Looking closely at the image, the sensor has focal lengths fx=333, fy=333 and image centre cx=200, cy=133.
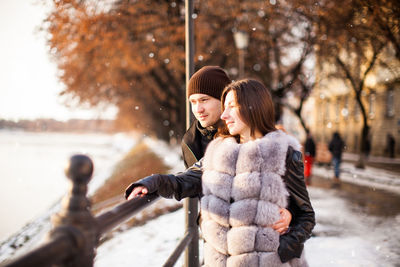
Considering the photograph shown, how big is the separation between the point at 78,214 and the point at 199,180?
1.14m

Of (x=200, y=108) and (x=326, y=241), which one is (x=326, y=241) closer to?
(x=326, y=241)

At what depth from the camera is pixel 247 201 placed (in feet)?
5.64

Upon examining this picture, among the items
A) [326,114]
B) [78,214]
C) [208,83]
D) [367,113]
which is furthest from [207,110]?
[326,114]

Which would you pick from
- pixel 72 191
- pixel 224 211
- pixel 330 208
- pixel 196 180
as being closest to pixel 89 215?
pixel 72 191

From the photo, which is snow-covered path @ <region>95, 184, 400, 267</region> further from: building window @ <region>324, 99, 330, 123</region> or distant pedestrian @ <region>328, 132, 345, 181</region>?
building window @ <region>324, 99, 330, 123</region>

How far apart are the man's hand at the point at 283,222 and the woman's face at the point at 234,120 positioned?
0.46m

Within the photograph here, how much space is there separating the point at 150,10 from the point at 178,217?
5.36 m

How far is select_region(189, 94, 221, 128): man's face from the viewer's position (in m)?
2.35

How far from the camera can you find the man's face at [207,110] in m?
2.35

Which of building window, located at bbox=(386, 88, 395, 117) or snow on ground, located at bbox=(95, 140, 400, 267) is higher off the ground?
building window, located at bbox=(386, 88, 395, 117)

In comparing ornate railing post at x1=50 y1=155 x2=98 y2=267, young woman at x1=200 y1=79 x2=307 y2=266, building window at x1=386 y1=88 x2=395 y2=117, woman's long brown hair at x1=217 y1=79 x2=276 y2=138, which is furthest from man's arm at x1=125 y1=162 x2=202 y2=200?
building window at x1=386 y1=88 x2=395 y2=117

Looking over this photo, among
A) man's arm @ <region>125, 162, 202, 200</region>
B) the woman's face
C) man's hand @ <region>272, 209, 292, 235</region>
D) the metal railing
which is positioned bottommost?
man's hand @ <region>272, 209, 292, 235</region>

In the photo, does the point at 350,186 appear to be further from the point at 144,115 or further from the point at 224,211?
the point at 144,115

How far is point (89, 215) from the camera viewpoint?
3.42 ft
